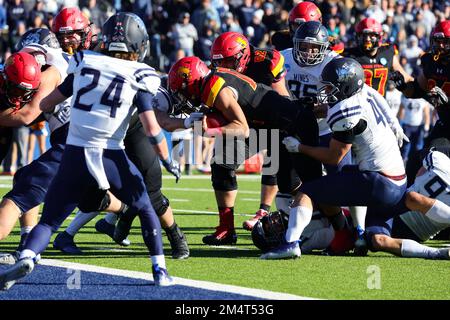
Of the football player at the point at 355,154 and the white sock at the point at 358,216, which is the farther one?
the white sock at the point at 358,216

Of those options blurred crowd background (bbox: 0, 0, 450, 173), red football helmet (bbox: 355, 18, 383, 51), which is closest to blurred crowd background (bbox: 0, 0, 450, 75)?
blurred crowd background (bbox: 0, 0, 450, 173)

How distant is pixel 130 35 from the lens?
582 centimetres

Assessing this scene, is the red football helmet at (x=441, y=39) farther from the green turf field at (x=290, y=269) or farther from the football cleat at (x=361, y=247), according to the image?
the football cleat at (x=361, y=247)

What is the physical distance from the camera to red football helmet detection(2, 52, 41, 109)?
6.36 meters

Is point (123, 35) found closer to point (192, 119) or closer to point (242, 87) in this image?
point (192, 119)

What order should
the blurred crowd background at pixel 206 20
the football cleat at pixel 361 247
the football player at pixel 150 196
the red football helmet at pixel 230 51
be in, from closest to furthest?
1. the football player at pixel 150 196
2. the football cleat at pixel 361 247
3. the red football helmet at pixel 230 51
4. the blurred crowd background at pixel 206 20

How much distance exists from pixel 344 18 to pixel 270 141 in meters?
13.5

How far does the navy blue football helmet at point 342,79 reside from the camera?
6.64 m

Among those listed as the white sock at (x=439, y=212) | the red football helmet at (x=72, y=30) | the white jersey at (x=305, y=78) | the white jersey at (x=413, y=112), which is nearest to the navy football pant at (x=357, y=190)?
the white sock at (x=439, y=212)

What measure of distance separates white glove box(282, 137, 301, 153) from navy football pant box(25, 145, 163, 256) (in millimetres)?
1500

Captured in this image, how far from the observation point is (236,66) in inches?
305

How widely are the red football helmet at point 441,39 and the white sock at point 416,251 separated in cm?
259

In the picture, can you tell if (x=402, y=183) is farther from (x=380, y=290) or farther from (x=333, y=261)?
(x=380, y=290)

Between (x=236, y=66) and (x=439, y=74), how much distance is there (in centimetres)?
222
